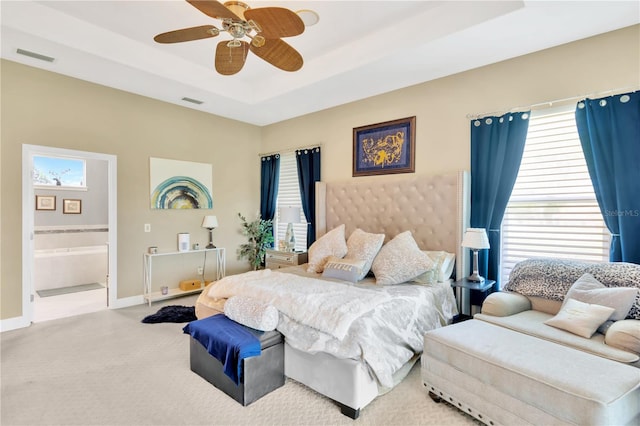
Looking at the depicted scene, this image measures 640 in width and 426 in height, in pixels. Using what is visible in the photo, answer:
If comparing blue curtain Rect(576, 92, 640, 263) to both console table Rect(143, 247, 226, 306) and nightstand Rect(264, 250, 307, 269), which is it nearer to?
nightstand Rect(264, 250, 307, 269)

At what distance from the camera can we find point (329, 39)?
11.7 ft

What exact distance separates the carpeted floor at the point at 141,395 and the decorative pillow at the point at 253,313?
526 mm

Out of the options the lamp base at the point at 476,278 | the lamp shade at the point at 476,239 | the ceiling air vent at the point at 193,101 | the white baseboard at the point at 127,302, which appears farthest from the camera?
the ceiling air vent at the point at 193,101

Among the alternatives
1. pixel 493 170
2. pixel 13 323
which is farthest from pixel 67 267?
pixel 493 170

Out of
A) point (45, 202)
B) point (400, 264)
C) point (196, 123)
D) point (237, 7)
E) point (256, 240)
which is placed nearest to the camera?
point (237, 7)

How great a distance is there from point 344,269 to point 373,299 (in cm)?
98

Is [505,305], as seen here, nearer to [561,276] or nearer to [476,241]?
[561,276]

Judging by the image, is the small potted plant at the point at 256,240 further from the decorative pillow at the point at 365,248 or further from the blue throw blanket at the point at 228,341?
the blue throw blanket at the point at 228,341

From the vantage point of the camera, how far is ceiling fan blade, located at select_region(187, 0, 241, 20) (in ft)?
6.11

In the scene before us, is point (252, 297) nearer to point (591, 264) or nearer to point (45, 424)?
point (45, 424)

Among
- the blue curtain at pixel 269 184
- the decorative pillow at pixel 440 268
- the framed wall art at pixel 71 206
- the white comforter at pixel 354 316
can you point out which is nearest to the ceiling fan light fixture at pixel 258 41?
the white comforter at pixel 354 316

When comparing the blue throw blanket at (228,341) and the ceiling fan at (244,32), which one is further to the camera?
the blue throw blanket at (228,341)

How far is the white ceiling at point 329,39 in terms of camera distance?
2764 mm

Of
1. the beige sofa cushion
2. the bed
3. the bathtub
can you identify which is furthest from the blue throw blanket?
the bathtub
